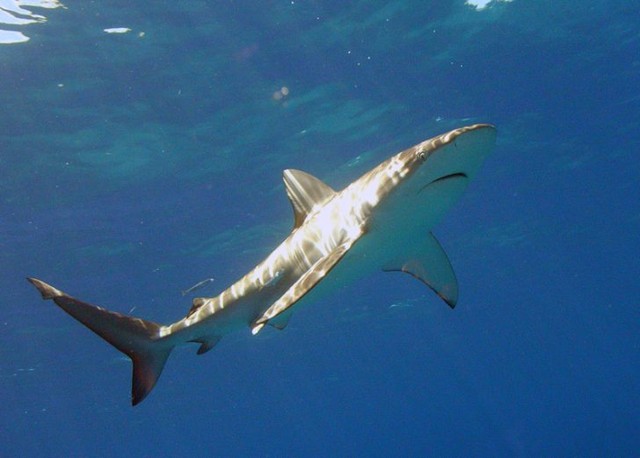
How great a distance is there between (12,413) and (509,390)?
6403 inches

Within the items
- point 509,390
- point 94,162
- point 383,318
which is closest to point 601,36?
point 94,162

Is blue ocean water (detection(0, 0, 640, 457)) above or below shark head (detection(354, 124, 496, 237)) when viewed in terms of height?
below

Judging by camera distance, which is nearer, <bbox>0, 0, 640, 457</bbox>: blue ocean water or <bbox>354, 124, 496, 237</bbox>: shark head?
<bbox>354, 124, 496, 237</bbox>: shark head

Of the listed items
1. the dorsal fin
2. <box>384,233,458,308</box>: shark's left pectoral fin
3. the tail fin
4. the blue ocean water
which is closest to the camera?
the tail fin

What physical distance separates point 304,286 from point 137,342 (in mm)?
2941

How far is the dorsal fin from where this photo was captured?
21.4 ft

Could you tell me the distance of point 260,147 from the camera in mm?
16156

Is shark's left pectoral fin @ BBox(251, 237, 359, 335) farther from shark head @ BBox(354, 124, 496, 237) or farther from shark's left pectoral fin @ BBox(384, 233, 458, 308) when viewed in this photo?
shark's left pectoral fin @ BBox(384, 233, 458, 308)

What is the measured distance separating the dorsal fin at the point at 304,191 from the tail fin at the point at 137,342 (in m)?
2.31

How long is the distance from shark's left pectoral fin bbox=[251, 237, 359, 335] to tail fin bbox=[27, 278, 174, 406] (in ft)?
6.71

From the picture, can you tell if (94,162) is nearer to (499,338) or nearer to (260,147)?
(260,147)

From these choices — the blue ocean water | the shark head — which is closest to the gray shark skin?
the shark head

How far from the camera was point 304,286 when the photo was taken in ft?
15.2

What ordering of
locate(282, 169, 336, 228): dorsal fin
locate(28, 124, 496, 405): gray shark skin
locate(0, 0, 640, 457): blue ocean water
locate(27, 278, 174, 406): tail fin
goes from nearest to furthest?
locate(28, 124, 496, 405): gray shark skin
locate(27, 278, 174, 406): tail fin
locate(282, 169, 336, 228): dorsal fin
locate(0, 0, 640, 457): blue ocean water
